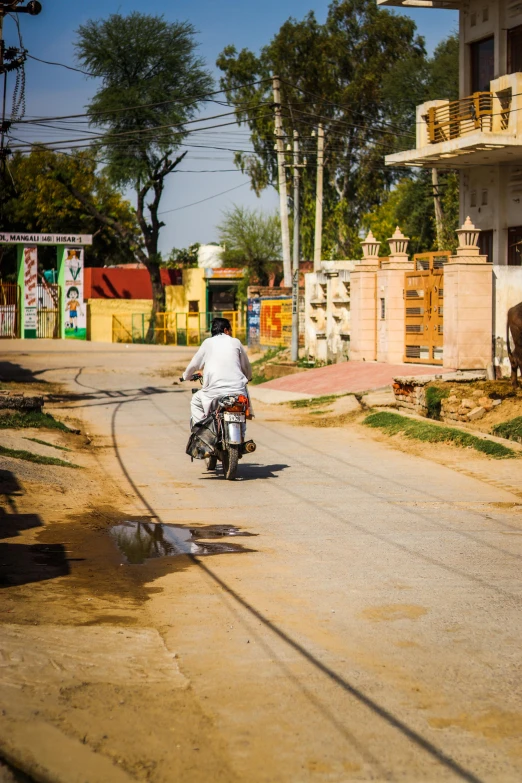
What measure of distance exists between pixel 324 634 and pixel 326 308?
85.4 ft

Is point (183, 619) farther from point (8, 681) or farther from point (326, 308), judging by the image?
point (326, 308)

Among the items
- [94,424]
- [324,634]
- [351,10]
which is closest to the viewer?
[324,634]

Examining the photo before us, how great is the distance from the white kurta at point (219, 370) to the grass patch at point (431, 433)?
4.01m

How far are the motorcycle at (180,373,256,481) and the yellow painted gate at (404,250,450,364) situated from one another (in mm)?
12034

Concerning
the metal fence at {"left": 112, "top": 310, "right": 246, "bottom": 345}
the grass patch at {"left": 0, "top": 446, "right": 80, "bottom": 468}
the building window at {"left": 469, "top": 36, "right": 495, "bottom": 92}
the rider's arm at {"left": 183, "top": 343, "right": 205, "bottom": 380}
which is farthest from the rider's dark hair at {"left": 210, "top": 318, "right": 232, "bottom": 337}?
the metal fence at {"left": 112, "top": 310, "right": 246, "bottom": 345}

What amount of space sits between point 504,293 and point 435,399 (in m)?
4.10

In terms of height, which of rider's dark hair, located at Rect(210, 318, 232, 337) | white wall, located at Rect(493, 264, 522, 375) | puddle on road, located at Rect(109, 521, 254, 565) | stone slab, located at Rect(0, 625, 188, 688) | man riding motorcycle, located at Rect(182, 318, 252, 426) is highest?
white wall, located at Rect(493, 264, 522, 375)

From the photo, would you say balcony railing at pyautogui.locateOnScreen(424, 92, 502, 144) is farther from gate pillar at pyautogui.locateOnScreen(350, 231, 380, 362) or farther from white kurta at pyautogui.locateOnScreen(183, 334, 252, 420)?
white kurta at pyautogui.locateOnScreen(183, 334, 252, 420)

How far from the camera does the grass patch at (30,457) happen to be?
13.4m

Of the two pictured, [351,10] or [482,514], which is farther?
[351,10]

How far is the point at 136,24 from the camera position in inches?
2525

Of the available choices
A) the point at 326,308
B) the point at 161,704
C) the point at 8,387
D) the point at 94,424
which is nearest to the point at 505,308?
the point at 94,424

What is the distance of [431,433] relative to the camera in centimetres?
1677

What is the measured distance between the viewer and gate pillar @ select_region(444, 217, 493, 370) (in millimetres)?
21562
